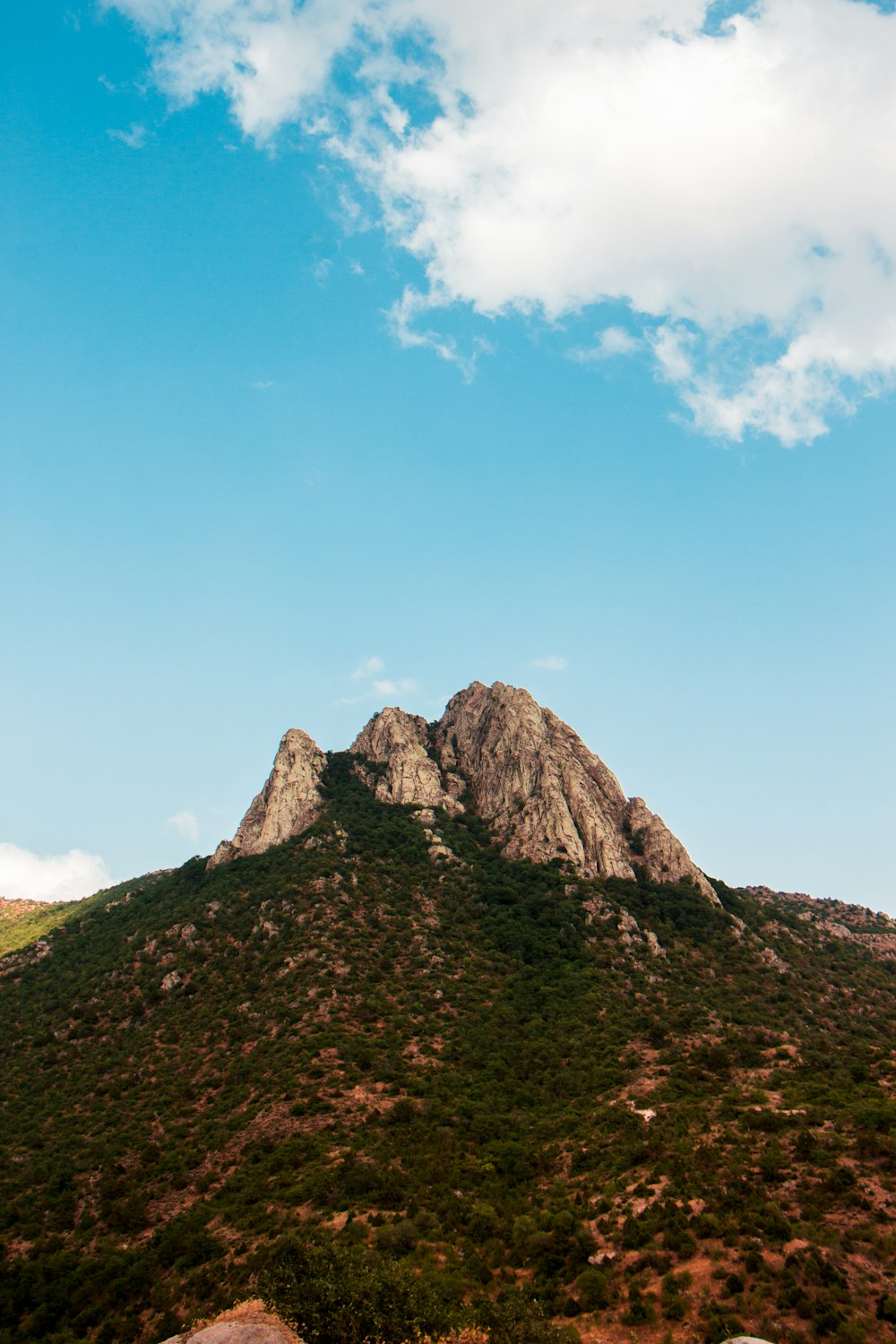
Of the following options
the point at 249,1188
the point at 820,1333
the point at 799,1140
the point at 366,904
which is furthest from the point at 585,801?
the point at 820,1333

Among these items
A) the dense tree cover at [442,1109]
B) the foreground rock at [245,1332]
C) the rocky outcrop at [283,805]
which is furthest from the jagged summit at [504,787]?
the foreground rock at [245,1332]

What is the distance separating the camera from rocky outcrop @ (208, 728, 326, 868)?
10794cm

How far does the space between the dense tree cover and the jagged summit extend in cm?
586

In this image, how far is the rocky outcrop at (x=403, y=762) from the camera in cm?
12012

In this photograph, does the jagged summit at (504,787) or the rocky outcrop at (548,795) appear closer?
the rocky outcrop at (548,795)

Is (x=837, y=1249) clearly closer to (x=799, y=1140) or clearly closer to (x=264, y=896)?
(x=799, y=1140)

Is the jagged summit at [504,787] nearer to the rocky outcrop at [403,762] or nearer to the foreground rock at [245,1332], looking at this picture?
the rocky outcrop at [403,762]

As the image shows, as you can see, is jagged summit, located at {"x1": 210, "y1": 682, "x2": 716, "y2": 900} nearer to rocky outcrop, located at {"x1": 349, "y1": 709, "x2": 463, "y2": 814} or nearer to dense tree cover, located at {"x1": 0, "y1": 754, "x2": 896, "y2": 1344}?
rocky outcrop, located at {"x1": 349, "y1": 709, "x2": 463, "y2": 814}

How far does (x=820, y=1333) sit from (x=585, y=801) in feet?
274

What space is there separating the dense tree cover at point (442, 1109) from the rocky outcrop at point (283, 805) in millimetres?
5002

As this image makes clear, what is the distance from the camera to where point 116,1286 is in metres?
40.6

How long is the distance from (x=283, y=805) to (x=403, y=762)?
961 inches

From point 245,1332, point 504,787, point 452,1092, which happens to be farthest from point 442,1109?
point 504,787

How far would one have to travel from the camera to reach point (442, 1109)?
5578cm
